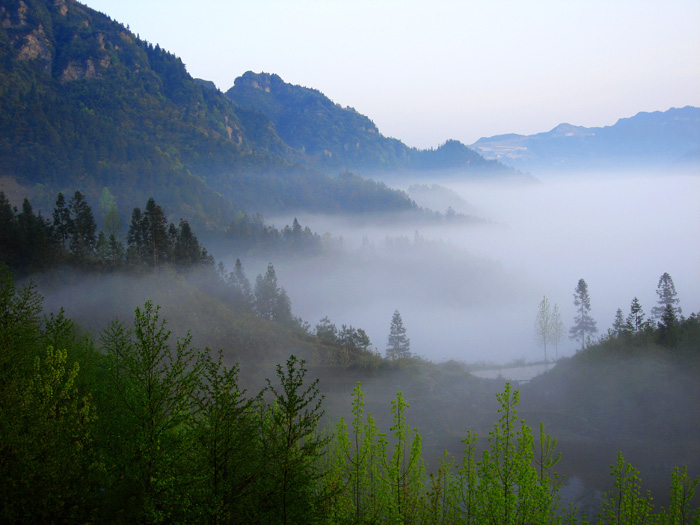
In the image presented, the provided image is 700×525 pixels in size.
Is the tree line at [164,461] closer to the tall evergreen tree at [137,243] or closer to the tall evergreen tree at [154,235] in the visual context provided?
the tall evergreen tree at [137,243]

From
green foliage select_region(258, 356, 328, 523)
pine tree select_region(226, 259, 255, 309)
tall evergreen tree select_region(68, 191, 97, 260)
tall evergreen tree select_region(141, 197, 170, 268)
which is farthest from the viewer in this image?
pine tree select_region(226, 259, 255, 309)

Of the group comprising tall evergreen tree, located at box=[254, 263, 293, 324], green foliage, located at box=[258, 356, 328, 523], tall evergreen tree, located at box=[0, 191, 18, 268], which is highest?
tall evergreen tree, located at box=[0, 191, 18, 268]

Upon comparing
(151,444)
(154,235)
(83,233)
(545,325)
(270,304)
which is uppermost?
(83,233)

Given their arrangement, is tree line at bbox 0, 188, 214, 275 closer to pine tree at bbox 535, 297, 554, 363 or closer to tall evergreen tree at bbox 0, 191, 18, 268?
tall evergreen tree at bbox 0, 191, 18, 268

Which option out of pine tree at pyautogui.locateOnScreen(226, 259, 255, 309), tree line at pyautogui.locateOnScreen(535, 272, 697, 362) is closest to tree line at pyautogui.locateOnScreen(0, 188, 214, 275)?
pine tree at pyautogui.locateOnScreen(226, 259, 255, 309)

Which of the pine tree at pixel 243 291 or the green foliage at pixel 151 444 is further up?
the pine tree at pixel 243 291

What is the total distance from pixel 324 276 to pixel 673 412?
433 ft

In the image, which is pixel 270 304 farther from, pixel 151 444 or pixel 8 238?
pixel 151 444

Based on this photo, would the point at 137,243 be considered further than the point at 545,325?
No

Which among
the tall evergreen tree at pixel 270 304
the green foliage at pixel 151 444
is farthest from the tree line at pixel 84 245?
the green foliage at pixel 151 444

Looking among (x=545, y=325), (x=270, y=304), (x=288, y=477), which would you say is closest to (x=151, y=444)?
(x=288, y=477)

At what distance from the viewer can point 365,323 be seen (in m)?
164

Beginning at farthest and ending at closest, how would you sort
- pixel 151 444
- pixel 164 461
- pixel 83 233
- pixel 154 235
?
pixel 83 233 → pixel 154 235 → pixel 151 444 → pixel 164 461

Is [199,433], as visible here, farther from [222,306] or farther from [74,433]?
[222,306]
